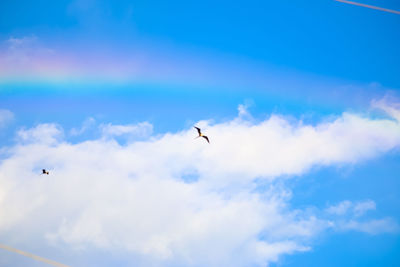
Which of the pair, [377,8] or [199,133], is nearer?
[377,8]

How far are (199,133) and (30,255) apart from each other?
85.2 ft

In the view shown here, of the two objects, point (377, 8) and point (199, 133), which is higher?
point (199, 133)

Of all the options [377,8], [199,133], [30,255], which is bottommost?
[30,255]

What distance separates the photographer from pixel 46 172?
2115 inches

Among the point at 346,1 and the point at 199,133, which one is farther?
the point at 199,133

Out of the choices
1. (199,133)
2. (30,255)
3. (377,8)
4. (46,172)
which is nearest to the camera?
(377,8)

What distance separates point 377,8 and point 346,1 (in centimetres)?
154

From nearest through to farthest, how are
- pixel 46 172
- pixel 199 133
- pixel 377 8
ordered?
1. pixel 377 8
2. pixel 199 133
3. pixel 46 172

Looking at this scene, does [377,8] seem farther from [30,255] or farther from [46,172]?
[46,172]

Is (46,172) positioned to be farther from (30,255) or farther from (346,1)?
(346,1)

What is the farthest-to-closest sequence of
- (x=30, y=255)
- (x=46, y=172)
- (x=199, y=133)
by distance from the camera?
(x=46, y=172) → (x=199, y=133) → (x=30, y=255)

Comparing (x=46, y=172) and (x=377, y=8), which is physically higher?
(x=46, y=172)

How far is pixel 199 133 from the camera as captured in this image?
42188 mm

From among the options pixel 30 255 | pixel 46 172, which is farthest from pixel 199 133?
pixel 46 172
